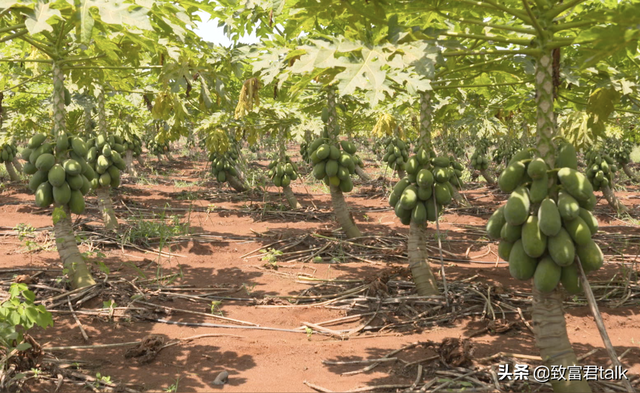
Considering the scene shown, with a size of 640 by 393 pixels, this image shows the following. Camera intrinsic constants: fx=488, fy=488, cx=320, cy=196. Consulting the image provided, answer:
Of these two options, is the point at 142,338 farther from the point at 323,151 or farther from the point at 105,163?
the point at 105,163

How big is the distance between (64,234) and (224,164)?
8.18 m

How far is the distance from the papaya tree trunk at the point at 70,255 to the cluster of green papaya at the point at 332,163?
3278mm

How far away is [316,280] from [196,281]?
4.62ft

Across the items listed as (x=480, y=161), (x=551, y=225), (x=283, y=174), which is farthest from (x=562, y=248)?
(x=480, y=161)

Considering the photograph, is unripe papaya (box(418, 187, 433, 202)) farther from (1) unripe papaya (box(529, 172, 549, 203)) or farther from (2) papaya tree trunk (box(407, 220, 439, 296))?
(1) unripe papaya (box(529, 172, 549, 203))

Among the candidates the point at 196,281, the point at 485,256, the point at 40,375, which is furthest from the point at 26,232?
the point at 485,256

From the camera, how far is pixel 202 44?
509 centimetres

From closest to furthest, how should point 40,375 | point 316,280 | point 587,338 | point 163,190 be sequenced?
1. point 40,375
2. point 587,338
3. point 316,280
4. point 163,190

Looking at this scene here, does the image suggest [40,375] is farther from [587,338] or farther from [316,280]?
[587,338]

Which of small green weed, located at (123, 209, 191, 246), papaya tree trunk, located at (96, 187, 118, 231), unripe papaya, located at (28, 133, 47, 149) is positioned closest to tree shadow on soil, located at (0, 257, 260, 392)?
unripe papaya, located at (28, 133, 47, 149)

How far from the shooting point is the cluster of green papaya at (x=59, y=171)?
456 centimetres

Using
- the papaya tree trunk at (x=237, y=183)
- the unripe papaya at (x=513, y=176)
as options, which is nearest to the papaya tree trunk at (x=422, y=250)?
the unripe papaya at (x=513, y=176)

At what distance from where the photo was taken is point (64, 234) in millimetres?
4691

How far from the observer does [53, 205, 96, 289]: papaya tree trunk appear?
15.3ft
